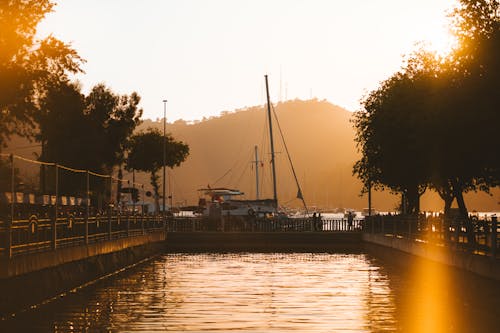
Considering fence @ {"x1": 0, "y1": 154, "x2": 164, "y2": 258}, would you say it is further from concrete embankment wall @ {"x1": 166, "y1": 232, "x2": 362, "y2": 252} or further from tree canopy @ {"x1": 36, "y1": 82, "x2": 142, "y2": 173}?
concrete embankment wall @ {"x1": 166, "y1": 232, "x2": 362, "y2": 252}

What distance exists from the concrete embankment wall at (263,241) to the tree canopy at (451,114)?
23.1ft

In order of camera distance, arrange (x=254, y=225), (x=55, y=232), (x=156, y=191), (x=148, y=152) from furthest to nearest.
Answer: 1. (x=148, y=152)
2. (x=156, y=191)
3. (x=254, y=225)
4. (x=55, y=232)

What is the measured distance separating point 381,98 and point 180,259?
76.5 ft

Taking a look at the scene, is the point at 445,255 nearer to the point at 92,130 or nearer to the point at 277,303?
the point at 277,303

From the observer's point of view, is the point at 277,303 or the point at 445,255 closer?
the point at 277,303

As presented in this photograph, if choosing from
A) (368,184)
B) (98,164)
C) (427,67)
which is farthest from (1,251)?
(98,164)

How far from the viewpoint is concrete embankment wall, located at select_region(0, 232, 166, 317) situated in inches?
996

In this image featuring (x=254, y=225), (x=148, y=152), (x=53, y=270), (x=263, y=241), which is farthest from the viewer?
(x=148, y=152)

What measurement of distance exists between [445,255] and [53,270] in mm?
14372

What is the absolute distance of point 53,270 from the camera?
1227 inches

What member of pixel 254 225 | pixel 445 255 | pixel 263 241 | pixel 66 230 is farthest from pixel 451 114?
pixel 254 225

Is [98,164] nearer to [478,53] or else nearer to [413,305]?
[478,53]

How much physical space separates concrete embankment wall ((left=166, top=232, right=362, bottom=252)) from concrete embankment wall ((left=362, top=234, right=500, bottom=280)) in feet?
47.6

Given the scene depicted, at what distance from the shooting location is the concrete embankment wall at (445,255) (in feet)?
103
